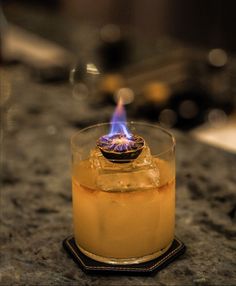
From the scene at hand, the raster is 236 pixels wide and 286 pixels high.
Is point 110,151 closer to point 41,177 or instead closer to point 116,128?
point 116,128

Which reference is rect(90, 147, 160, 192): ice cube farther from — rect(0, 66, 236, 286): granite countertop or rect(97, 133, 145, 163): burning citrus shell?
rect(0, 66, 236, 286): granite countertop

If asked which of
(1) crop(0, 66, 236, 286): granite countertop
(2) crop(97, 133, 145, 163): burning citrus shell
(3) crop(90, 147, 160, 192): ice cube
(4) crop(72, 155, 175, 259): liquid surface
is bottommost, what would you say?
(1) crop(0, 66, 236, 286): granite countertop

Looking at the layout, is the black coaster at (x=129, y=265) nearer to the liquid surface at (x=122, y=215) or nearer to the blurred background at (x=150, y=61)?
the liquid surface at (x=122, y=215)

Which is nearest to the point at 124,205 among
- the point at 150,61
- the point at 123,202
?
the point at 123,202

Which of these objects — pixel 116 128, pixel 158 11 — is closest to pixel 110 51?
pixel 158 11

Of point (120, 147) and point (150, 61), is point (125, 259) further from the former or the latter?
point (150, 61)

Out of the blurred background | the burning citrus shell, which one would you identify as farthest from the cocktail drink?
the blurred background
